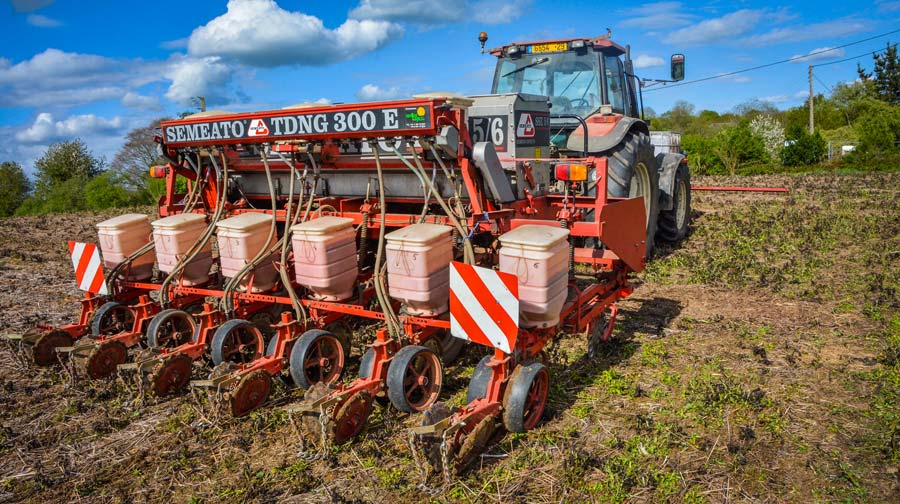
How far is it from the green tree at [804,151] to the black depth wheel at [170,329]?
25294 millimetres

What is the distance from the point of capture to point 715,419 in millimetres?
3570

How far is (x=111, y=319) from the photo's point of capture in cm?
512

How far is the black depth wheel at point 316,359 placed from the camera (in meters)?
4.02

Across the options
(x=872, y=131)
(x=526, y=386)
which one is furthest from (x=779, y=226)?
(x=872, y=131)

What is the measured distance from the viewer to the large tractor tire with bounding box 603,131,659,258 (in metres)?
6.55

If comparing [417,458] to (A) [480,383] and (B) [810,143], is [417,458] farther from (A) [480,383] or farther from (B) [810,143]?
(B) [810,143]

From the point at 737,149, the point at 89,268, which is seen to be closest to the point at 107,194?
the point at 89,268

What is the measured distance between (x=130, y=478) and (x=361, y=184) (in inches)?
108

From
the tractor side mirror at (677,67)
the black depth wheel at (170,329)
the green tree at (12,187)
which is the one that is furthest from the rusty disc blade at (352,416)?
the green tree at (12,187)

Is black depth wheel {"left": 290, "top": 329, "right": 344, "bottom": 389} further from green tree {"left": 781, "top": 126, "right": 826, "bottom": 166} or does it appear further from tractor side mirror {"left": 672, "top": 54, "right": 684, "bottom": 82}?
green tree {"left": 781, "top": 126, "right": 826, "bottom": 166}

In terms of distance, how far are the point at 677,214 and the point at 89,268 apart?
738 cm

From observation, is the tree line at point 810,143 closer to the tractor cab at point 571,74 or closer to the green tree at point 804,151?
the green tree at point 804,151

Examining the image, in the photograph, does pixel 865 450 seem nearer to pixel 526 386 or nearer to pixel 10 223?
pixel 526 386

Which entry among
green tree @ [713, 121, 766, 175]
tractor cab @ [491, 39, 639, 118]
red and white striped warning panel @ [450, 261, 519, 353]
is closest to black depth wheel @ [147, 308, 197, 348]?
red and white striped warning panel @ [450, 261, 519, 353]
